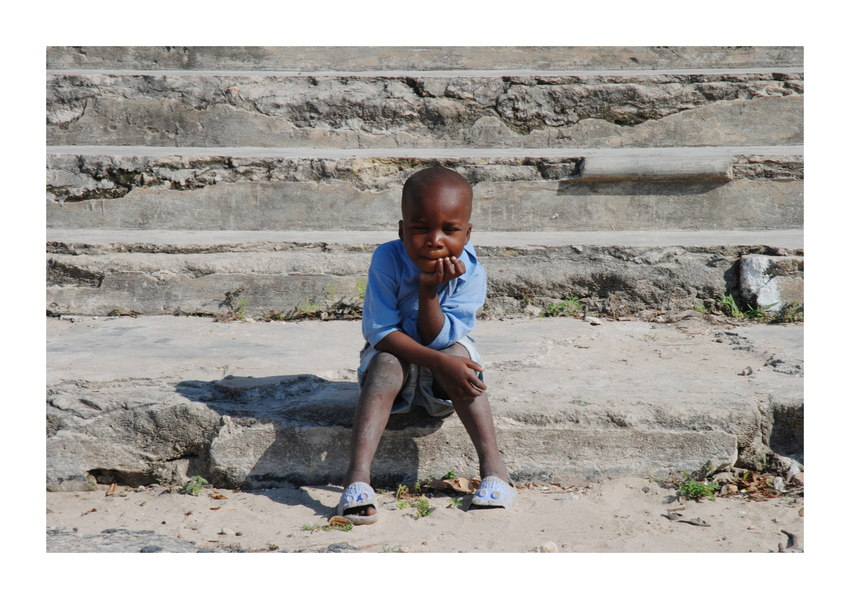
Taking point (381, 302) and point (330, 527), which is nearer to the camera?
point (330, 527)

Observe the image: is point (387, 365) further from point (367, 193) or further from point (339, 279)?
point (367, 193)

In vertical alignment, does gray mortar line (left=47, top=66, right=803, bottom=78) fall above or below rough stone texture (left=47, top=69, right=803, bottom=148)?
above

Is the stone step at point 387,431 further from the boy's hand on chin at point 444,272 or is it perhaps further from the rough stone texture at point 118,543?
the boy's hand on chin at point 444,272

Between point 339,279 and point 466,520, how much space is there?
1.87 m

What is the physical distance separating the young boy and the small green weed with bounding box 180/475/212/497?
56cm

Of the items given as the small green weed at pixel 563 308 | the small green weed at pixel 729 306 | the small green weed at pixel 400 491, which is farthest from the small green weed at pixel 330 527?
the small green weed at pixel 729 306

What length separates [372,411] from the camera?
2078 mm

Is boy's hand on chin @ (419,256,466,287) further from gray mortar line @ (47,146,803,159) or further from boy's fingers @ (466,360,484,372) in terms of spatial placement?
gray mortar line @ (47,146,803,159)

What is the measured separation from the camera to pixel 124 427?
2270mm

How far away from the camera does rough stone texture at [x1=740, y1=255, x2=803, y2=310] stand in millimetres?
3432

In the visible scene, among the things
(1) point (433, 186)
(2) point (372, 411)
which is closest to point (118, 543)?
(2) point (372, 411)

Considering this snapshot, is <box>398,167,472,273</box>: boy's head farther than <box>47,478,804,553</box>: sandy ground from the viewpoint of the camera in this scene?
Yes

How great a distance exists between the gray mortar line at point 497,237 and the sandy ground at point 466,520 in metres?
1.75

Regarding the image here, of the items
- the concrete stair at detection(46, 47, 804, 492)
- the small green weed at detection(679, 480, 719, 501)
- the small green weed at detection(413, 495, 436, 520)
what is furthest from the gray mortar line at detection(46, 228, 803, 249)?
the small green weed at detection(413, 495, 436, 520)
